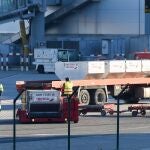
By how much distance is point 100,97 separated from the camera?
133 ft

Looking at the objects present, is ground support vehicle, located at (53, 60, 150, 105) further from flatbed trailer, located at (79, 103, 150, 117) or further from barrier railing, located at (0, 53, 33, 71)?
barrier railing, located at (0, 53, 33, 71)

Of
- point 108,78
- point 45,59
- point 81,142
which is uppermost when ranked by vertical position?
point 45,59

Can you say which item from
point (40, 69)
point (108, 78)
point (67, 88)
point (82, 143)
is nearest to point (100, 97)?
point (108, 78)

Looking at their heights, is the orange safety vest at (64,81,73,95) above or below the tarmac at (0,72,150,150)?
above

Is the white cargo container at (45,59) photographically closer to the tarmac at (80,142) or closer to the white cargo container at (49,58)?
the white cargo container at (49,58)

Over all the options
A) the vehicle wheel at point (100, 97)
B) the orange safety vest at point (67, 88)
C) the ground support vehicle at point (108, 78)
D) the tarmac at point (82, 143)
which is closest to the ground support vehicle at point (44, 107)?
the orange safety vest at point (67, 88)

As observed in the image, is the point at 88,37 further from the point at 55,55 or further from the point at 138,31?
the point at 55,55

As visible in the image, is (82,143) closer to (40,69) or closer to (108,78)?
(108,78)

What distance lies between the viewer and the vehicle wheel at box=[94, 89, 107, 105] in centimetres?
4006

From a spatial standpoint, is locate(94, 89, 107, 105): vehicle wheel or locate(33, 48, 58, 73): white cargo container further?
locate(33, 48, 58, 73): white cargo container

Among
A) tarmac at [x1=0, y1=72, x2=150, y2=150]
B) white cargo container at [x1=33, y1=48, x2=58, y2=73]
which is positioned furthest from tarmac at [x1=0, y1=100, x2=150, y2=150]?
white cargo container at [x1=33, y1=48, x2=58, y2=73]

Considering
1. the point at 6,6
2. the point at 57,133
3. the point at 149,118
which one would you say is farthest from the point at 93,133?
the point at 6,6

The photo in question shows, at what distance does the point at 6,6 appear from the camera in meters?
86.9

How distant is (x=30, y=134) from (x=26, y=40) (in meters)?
55.1
